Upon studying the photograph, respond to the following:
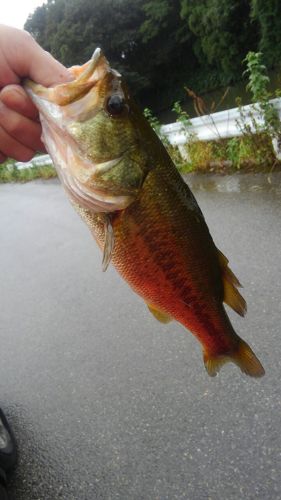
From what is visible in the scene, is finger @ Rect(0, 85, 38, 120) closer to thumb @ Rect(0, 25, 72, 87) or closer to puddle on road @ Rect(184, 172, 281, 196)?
thumb @ Rect(0, 25, 72, 87)

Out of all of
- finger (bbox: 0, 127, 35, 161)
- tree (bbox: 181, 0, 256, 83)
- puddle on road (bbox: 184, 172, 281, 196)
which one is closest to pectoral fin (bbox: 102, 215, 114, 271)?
finger (bbox: 0, 127, 35, 161)

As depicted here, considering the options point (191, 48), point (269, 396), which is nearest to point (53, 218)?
point (269, 396)

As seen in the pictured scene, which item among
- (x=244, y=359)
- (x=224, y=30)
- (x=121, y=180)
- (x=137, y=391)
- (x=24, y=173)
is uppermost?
(x=121, y=180)

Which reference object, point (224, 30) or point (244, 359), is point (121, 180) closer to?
point (244, 359)

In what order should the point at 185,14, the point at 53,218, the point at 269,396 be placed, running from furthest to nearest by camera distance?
the point at 185,14
the point at 53,218
the point at 269,396

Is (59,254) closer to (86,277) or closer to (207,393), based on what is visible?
(86,277)

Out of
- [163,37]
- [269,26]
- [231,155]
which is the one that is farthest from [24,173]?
[163,37]

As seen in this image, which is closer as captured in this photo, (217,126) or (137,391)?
(137,391)
